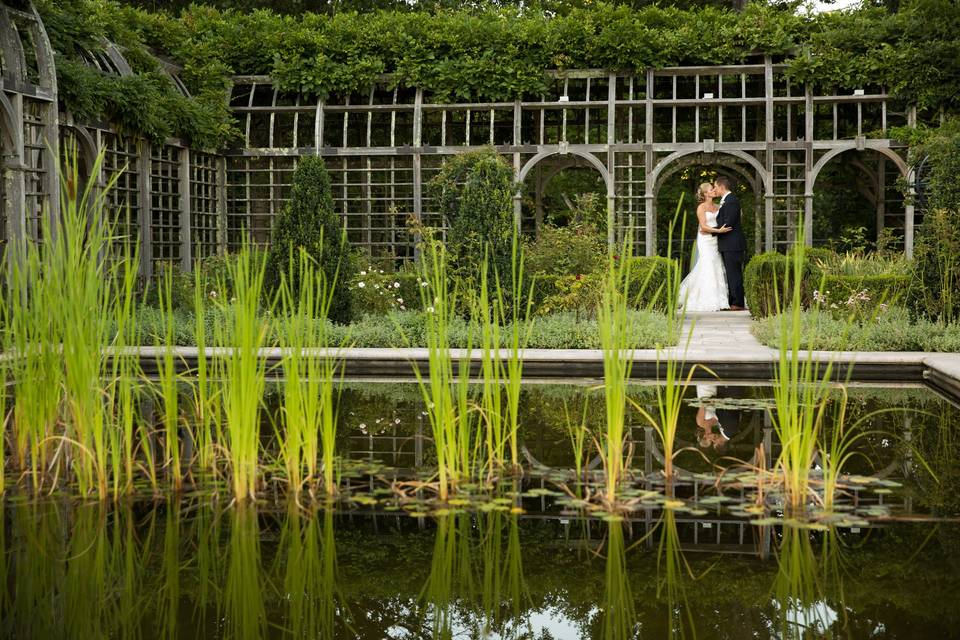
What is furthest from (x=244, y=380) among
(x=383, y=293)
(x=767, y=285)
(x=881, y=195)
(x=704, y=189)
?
(x=881, y=195)

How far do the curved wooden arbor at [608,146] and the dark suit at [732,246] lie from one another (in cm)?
100

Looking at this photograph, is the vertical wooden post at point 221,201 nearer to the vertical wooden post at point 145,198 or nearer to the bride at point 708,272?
the vertical wooden post at point 145,198

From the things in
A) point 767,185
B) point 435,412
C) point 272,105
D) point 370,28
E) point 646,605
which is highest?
point 370,28

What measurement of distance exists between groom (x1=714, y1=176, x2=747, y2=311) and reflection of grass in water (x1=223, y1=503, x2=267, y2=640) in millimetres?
9857

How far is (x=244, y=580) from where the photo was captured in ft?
10.6

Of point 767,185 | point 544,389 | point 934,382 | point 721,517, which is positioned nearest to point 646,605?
point 721,517

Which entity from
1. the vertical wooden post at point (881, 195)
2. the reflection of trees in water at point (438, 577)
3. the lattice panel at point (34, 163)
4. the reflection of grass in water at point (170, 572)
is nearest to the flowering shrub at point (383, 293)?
the lattice panel at point (34, 163)

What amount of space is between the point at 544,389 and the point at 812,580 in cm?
380

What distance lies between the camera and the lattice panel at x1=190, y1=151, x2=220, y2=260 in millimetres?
13844

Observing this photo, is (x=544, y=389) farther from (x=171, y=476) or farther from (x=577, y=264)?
(x=577, y=264)

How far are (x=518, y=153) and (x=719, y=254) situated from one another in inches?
119

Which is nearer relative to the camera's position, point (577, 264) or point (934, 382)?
point (934, 382)

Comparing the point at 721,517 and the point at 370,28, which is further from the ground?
the point at 370,28

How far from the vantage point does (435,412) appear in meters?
4.02
